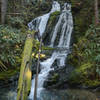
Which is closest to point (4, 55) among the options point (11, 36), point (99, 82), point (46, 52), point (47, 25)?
point (11, 36)

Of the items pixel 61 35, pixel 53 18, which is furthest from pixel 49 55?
pixel 53 18

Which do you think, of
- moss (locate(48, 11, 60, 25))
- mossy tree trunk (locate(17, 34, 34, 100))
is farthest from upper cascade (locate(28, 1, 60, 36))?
mossy tree trunk (locate(17, 34, 34, 100))

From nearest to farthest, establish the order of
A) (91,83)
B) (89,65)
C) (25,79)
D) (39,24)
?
(25,79) < (91,83) < (89,65) < (39,24)

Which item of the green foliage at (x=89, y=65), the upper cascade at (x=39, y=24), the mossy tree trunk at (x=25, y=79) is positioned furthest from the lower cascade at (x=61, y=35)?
the mossy tree trunk at (x=25, y=79)

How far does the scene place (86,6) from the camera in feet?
53.4

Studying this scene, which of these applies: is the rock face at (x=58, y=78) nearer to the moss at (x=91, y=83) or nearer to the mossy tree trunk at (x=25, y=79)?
the moss at (x=91, y=83)

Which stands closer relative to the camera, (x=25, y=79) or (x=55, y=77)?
(x=25, y=79)

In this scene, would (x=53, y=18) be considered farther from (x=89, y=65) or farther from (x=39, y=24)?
(x=89, y=65)

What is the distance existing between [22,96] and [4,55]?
15.3 ft

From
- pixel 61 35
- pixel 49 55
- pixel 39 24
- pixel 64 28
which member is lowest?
pixel 49 55

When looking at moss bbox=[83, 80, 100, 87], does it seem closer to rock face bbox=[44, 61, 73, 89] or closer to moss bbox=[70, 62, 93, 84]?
moss bbox=[70, 62, 93, 84]

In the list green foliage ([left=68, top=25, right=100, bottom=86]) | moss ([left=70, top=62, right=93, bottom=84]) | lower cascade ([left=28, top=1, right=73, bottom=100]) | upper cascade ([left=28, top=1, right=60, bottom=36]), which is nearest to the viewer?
green foliage ([left=68, top=25, right=100, bottom=86])

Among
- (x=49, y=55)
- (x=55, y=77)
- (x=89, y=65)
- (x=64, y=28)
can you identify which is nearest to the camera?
(x=55, y=77)

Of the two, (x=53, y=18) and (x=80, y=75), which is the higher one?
(x=53, y=18)
